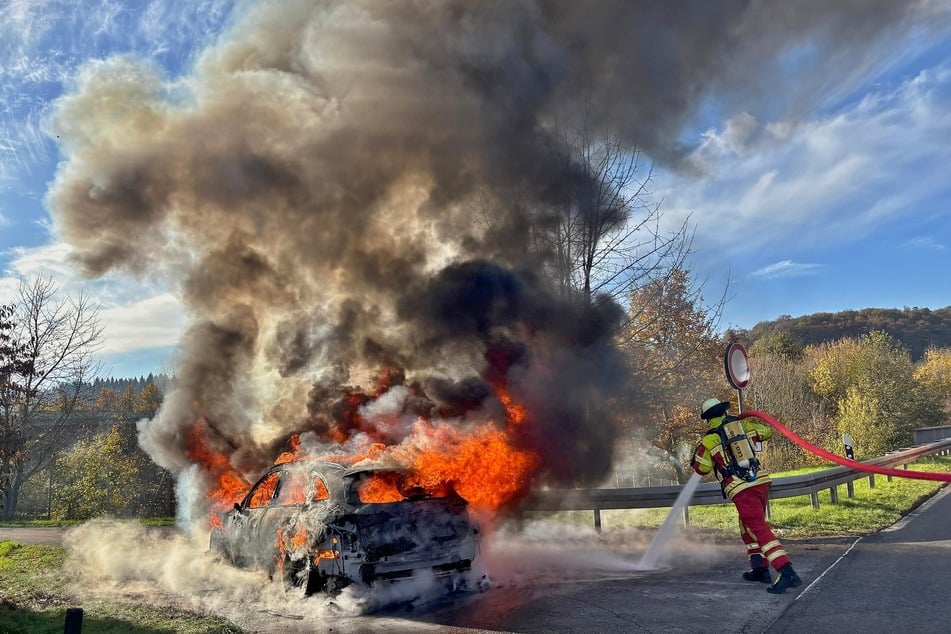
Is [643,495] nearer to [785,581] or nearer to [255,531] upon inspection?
[785,581]

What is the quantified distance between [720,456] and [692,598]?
63.9 inches

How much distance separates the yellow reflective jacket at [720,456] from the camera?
6.74 meters

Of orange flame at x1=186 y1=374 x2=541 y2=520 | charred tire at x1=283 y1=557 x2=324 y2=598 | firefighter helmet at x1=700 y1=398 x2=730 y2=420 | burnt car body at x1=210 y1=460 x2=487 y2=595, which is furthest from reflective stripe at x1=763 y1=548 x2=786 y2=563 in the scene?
charred tire at x1=283 y1=557 x2=324 y2=598

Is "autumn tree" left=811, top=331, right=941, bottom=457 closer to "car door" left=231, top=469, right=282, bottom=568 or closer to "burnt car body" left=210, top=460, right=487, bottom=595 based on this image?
"burnt car body" left=210, top=460, right=487, bottom=595

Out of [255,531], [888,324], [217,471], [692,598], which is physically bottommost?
[692,598]

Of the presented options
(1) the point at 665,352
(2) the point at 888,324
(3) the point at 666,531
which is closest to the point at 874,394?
(1) the point at 665,352

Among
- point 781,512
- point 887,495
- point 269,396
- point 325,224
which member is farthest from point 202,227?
point 887,495

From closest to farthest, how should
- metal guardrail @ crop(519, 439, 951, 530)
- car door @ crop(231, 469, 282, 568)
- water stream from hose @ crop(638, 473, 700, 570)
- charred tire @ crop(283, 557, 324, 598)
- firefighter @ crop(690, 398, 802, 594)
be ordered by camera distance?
charred tire @ crop(283, 557, 324, 598)
firefighter @ crop(690, 398, 802, 594)
car door @ crop(231, 469, 282, 568)
water stream from hose @ crop(638, 473, 700, 570)
metal guardrail @ crop(519, 439, 951, 530)

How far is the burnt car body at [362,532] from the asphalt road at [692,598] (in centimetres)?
41

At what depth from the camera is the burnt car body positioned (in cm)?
614

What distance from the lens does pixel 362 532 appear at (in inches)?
243

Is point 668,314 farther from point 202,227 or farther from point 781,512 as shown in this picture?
point 202,227

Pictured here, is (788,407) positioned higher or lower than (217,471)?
higher

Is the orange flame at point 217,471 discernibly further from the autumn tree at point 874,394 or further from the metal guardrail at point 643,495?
the autumn tree at point 874,394
